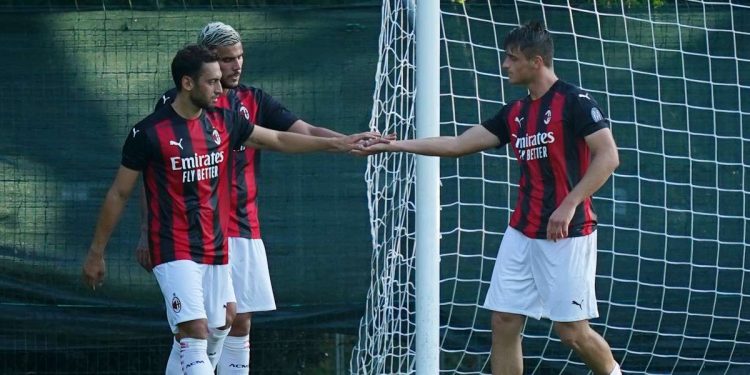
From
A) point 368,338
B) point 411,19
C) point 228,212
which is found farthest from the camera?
point 368,338

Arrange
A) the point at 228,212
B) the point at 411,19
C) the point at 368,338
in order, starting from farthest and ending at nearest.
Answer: the point at 368,338
the point at 411,19
the point at 228,212

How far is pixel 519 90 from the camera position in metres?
7.66

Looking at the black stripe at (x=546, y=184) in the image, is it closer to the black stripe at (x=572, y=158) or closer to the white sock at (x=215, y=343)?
the black stripe at (x=572, y=158)

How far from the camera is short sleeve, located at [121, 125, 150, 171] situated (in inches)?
221

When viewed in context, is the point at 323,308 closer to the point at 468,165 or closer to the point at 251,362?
the point at 251,362

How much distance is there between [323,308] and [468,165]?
3.99ft

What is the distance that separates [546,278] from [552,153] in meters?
0.61

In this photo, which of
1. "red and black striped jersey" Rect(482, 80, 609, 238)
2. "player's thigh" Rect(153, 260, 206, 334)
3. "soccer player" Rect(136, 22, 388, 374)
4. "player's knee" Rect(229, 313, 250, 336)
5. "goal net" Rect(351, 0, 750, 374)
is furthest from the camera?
"goal net" Rect(351, 0, 750, 374)

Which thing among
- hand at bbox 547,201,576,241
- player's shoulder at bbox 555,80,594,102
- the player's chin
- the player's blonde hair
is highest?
the player's blonde hair

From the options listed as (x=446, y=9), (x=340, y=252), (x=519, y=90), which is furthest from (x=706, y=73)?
(x=340, y=252)

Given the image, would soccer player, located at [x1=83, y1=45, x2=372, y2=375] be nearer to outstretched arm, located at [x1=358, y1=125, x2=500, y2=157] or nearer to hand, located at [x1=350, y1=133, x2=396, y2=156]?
hand, located at [x1=350, y1=133, x2=396, y2=156]

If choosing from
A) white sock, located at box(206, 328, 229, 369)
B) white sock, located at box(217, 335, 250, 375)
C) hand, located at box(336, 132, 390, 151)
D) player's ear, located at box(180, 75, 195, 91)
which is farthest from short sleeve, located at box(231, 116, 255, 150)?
white sock, located at box(217, 335, 250, 375)

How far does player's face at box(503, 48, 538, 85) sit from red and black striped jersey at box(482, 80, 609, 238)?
12 centimetres

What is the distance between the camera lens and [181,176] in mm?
5676
